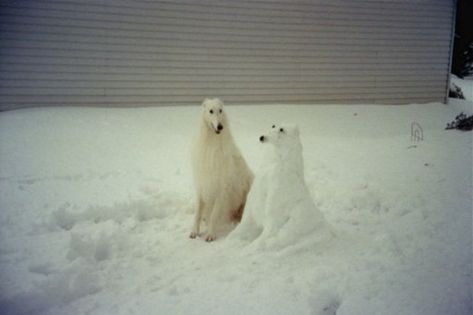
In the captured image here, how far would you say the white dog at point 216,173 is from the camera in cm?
455

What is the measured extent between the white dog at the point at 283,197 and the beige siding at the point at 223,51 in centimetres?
692

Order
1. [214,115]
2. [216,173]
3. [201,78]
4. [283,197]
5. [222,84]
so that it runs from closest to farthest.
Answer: [283,197], [214,115], [216,173], [201,78], [222,84]

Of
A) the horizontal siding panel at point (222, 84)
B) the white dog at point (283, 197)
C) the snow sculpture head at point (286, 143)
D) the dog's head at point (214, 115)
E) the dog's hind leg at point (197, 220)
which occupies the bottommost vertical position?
the dog's hind leg at point (197, 220)

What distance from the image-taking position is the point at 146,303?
2939mm

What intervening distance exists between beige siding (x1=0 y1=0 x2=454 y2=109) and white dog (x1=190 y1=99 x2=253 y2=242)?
5997 millimetres

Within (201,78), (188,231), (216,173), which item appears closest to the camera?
(216,173)

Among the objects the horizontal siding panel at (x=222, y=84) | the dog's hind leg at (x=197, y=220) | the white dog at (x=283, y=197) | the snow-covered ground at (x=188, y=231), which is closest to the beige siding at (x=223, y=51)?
the horizontal siding panel at (x=222, y=84)

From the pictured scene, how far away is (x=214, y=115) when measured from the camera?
4465mm

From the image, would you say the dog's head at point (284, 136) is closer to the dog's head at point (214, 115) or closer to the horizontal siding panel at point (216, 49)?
the dog's head at point (214, 115)

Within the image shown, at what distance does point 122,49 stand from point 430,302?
8799mm

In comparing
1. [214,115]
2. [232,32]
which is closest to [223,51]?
[232,32]

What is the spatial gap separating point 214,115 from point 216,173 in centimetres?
64

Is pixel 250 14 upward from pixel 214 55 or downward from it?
upward

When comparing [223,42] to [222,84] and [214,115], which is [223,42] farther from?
[214,115]
